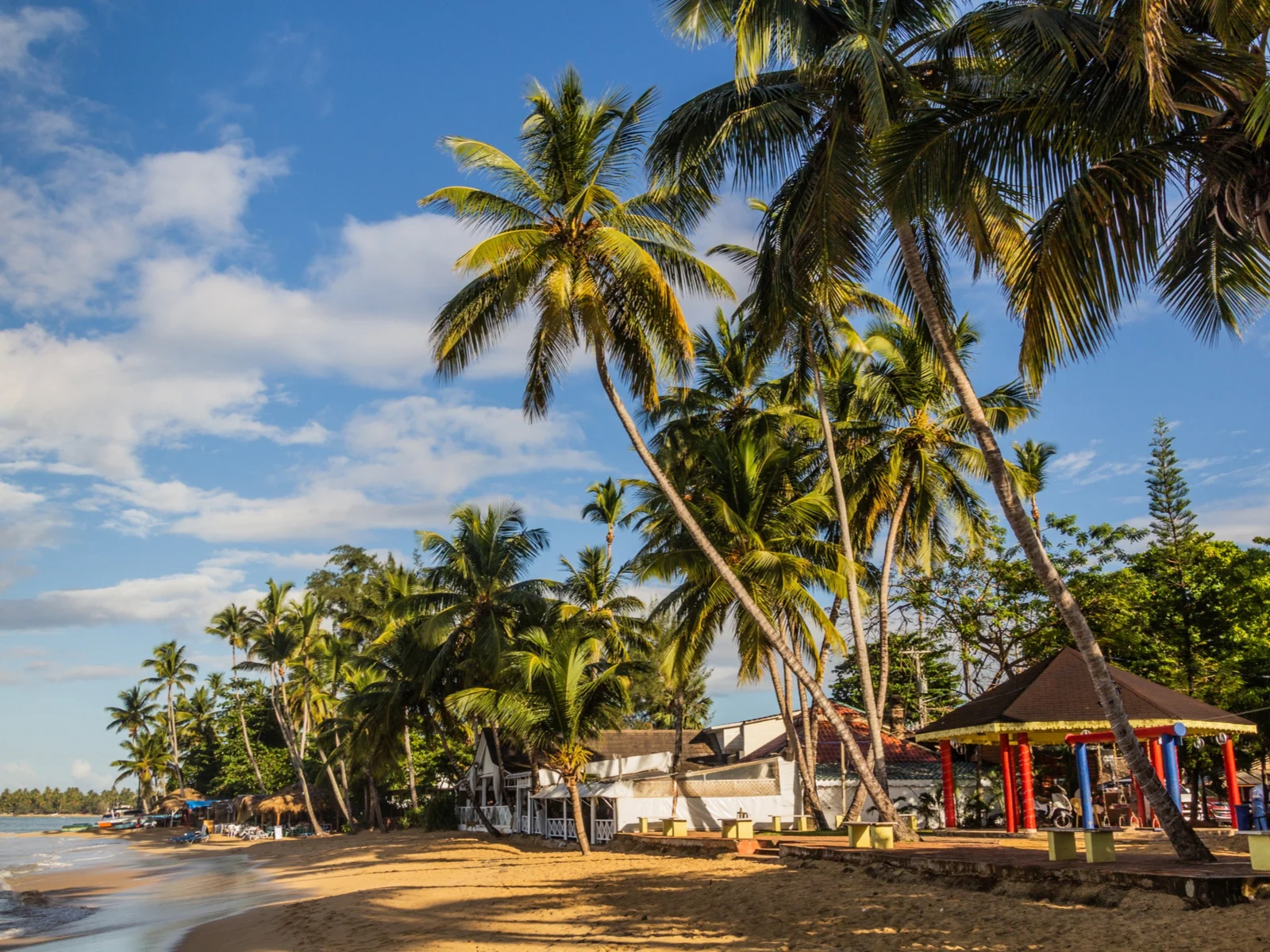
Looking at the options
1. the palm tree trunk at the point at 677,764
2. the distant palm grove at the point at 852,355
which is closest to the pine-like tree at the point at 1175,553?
the distant palm grove at the point at 852,355

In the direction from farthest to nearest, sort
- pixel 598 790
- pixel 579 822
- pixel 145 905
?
1. pixel 598 790
2. pixel 145 905
3. pixel 579 822

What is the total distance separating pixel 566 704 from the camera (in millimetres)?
21297

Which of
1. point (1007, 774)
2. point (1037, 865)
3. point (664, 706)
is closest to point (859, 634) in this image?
point (1007, 774)

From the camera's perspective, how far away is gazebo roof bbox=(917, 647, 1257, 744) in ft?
56.1

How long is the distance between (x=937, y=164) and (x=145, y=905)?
22.5 m

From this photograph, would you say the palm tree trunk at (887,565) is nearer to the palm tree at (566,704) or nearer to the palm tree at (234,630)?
the palm tree at (566,704)

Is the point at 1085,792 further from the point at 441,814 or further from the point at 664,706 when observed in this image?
the point at 664,706

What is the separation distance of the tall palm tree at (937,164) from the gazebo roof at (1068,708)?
22.1 ft

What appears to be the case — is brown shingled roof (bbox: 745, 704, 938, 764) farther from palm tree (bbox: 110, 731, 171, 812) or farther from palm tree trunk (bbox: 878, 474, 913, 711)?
palm tree (bbox: 110, 731, 171, 812)

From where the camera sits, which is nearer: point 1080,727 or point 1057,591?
point 1057,591

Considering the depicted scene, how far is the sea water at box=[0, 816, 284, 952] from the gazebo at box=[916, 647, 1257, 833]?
46.4 feet

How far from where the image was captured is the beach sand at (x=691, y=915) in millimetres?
8422

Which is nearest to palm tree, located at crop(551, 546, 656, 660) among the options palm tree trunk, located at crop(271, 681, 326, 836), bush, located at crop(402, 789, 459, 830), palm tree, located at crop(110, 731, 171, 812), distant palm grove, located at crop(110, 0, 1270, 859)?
distant palm grove, located at crop(110, 0, 1270, 859)

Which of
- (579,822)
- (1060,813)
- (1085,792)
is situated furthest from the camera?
(579,822)
